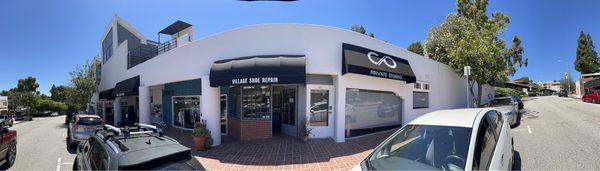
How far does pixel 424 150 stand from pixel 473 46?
16.5 meters

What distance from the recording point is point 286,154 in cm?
884

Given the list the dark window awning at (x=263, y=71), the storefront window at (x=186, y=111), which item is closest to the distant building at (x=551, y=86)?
the storefront window at (x=186, y=111)

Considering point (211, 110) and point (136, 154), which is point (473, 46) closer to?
point (211, 110)

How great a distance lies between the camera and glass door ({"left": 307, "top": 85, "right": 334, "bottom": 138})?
36.0 ft

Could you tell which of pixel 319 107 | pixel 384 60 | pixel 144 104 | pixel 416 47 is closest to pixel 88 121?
pixel 144 104

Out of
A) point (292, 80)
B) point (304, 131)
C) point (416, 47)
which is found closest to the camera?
point (292, 80)

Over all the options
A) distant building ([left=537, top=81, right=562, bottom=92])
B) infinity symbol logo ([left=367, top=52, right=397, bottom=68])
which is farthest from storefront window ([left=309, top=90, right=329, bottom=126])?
distant building ([left=537, top=81, right=562, bottom=92])

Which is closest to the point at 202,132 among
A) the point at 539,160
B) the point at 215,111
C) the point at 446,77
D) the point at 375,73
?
the point at 215,111

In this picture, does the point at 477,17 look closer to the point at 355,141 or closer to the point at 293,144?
the point at 355,141

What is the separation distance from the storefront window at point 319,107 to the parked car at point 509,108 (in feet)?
23.4

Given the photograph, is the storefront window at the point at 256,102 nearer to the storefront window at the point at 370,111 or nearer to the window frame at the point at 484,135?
the storefront window at the point at 370,111

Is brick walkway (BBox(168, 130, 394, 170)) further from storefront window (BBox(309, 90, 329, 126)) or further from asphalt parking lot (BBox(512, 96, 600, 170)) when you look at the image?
asphalt parking lot (BBox(512, 96, 600, 170))

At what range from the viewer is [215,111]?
11.0m

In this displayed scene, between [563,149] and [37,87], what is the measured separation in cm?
8630
